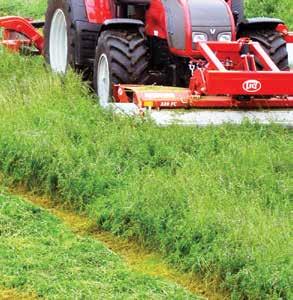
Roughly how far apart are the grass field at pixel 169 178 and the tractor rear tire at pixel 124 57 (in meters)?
0.35

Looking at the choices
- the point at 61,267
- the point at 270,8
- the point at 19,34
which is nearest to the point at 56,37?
the point at 19,34

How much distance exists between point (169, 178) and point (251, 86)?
1.61 meters

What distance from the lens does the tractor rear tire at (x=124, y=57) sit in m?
8.05

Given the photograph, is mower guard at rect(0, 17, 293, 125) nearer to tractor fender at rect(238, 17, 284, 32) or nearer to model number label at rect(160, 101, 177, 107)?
model number label at rect(160, 101, 177, 107)

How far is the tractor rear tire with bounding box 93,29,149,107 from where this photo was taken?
317 inches

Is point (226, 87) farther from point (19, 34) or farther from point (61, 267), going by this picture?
point (19, 34)

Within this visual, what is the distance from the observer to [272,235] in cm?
503

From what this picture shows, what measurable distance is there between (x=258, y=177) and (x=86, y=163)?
1.28 meters

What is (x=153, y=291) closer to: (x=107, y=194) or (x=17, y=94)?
(x=107, y=194)

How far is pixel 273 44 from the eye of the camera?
28.6 ft

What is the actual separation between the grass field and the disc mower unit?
338 millimetres

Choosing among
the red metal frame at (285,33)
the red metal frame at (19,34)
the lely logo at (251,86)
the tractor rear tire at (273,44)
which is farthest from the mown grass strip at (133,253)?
the red metal frame at (19,34)

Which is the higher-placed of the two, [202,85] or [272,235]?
[202,85]

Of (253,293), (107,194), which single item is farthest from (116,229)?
(253,293)
